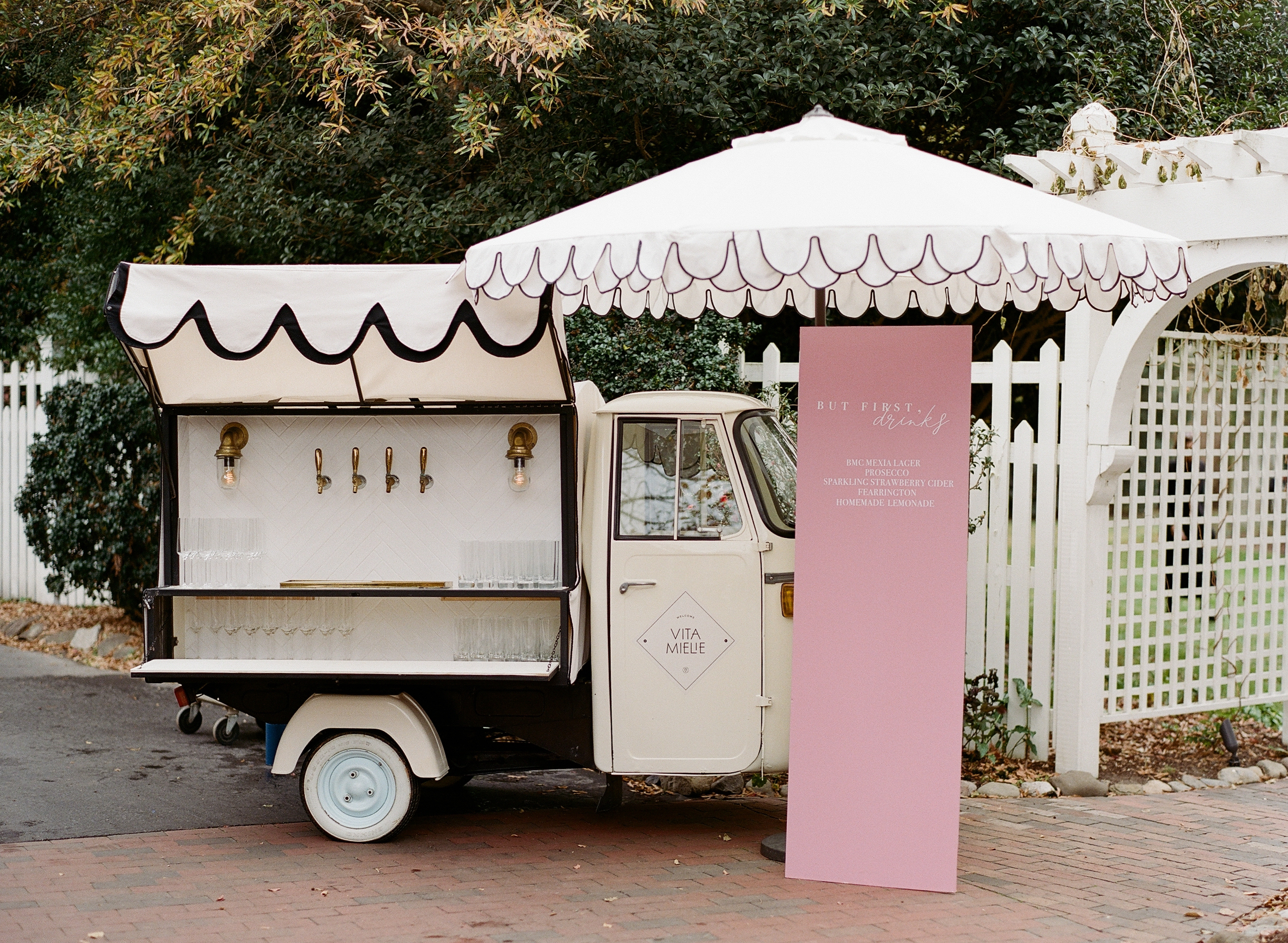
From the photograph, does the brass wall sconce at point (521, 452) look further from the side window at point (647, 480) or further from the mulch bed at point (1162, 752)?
the mulch bed at point (1162, 752)

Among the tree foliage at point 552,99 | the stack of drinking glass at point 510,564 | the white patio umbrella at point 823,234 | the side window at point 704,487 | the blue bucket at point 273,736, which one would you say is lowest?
the blue bucket at point 273,736

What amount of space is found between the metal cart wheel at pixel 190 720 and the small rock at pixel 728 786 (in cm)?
302

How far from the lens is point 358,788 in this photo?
5699mm

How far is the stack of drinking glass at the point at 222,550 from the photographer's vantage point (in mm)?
5664

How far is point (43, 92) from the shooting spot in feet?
36.1

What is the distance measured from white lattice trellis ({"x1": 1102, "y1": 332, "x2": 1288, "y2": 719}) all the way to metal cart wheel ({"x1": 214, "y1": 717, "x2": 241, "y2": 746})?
496 centimetres

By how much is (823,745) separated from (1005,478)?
261 cm

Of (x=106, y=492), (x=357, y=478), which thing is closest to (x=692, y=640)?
(x=357, y=478)

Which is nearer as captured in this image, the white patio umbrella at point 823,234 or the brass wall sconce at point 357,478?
the white patio umbrella at point 823,234

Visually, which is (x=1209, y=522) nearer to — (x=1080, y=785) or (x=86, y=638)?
(x=1080, y=785)

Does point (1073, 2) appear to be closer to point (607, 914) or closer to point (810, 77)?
point (810, 77)

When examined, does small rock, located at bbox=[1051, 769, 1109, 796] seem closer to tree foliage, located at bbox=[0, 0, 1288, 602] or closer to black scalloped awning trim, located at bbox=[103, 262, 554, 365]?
tree foliage, located at bbox=[0, 0, 1288, 602]

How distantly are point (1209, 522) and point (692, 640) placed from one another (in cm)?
382

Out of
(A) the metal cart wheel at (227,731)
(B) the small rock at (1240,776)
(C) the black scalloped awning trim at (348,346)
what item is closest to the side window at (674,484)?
(C) the black scalloped awning trim at (348,346)
